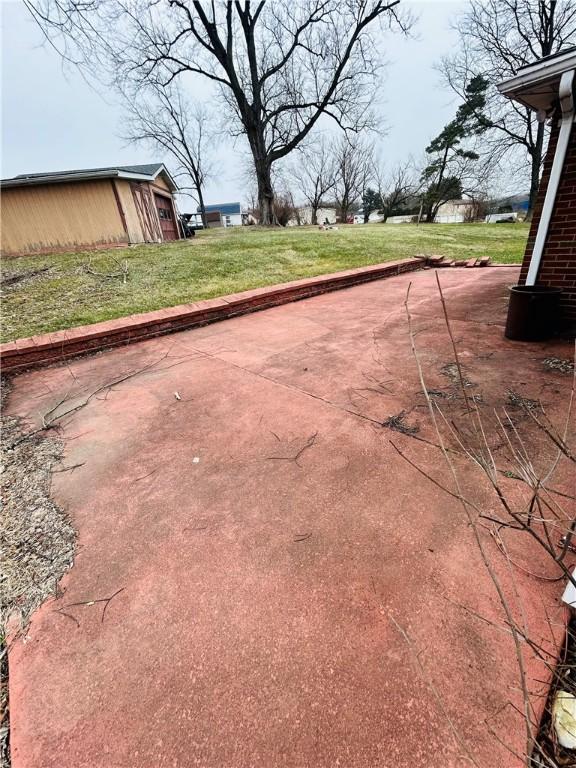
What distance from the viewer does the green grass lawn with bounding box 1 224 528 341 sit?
511 cm

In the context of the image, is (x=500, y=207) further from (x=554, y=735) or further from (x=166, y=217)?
(x=554, y=735)

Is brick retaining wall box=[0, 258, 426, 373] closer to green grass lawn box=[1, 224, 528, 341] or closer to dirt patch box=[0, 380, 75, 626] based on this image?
green grass lawn box=[1, 224, 528, 341]

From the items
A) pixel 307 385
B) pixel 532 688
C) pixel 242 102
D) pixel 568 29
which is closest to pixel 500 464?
pixel 532 688

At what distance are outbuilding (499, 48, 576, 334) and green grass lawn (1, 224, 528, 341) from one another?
4195mm

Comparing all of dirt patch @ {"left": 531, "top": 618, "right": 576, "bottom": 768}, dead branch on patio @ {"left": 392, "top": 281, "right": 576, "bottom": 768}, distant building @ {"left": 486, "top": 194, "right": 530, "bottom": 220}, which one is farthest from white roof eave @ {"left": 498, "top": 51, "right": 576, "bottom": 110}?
distant building @ {"left": 486, "top": 194, "right": 530, "bottom": 220}

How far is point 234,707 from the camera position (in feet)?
3.30

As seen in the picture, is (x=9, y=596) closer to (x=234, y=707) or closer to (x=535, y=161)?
(x=234, y=707)

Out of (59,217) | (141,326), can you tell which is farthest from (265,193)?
(141,326)

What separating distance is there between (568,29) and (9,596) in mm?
27327

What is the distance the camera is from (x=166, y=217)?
16.9 meters

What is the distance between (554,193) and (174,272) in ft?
21.0

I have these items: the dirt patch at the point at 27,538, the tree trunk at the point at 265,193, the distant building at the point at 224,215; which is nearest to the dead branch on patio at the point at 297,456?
the dirt patch at the point at 27,538

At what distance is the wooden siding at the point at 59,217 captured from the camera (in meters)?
11.9

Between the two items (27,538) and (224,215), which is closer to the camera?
(27,538)
